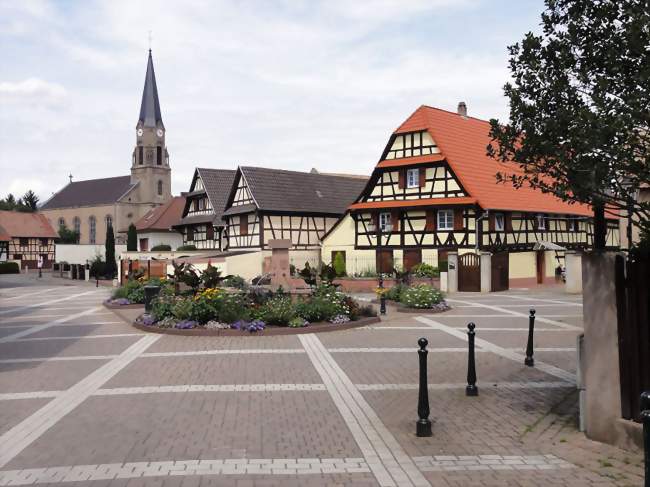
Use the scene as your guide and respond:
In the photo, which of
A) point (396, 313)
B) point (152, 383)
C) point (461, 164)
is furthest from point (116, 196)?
point (152, 383)

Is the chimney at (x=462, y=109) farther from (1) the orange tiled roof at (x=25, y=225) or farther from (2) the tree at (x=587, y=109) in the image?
(1) the orange tiled roof at (x=25, y=225)

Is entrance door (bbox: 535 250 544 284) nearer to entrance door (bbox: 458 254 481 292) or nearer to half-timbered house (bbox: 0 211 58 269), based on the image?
entrance door (bbox: 458 254 481 292)

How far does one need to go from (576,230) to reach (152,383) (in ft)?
117

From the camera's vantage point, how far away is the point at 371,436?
7020 millimetres

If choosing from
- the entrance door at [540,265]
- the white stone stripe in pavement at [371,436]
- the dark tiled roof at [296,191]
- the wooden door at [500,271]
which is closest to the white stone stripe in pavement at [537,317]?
the wooden door at [500,271]

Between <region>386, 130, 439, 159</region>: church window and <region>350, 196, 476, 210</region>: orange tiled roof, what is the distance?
2724mm

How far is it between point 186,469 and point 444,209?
100ft

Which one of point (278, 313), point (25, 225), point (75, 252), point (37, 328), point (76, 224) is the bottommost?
point (37, 328)

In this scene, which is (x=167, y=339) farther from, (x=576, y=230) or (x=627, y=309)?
(x=576, y=230)

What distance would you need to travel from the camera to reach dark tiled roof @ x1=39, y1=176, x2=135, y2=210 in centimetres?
9856

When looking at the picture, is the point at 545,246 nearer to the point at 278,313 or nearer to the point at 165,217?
the point at 278,313

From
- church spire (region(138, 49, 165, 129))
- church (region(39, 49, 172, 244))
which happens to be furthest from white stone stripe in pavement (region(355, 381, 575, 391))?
church spire (region(138, 49, 165, 129))

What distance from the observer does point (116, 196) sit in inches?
3816

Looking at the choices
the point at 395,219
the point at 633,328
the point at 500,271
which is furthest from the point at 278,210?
the point at 633,328
